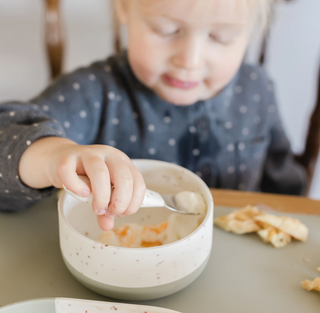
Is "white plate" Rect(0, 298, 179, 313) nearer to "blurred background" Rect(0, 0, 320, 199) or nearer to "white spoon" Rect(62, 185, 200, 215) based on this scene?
"white spoon" Rect(62, 185, 200, 215)

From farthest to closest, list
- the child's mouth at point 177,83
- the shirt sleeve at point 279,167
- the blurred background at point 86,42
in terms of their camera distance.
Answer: the blurred background at point 86,42 → the shirt sleeve at point 279,167 → the child's mouth at point 177,83

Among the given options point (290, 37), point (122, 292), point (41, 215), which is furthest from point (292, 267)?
point (290, 37)

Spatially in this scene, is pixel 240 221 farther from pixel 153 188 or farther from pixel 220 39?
pixel 220 39

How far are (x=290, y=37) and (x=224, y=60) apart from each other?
783 mm

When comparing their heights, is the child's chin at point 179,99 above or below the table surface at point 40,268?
above

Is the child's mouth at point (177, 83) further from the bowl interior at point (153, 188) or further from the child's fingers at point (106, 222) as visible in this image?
the child's fingers at point (106, 222)

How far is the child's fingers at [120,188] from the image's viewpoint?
1.26 ft

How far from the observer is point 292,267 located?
0.48 meters

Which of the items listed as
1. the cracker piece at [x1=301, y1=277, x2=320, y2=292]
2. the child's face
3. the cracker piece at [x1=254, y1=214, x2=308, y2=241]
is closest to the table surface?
the cracker piece at [x1=301, y1=277, x2=320, y2=292]

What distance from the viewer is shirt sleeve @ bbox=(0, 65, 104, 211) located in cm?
51

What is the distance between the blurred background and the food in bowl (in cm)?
93

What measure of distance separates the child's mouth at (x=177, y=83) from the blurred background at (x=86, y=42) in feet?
1.99

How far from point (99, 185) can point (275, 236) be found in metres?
0.30

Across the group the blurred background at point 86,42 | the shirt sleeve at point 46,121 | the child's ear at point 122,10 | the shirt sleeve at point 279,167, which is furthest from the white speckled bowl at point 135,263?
the blurred background at point 86,42
